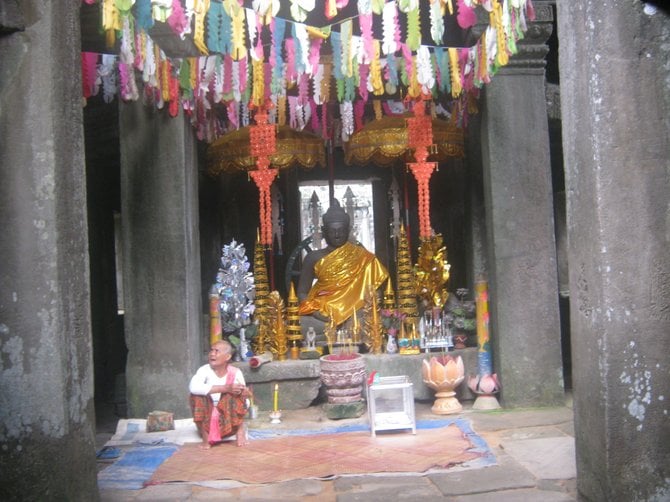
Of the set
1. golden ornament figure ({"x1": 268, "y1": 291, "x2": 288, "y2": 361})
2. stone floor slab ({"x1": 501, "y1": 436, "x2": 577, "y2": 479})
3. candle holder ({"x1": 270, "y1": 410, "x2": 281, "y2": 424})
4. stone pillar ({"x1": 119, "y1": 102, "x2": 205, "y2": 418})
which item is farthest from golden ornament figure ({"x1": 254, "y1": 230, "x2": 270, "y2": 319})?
stone floor slab ({"x1": 501, "y1": 436, "x2": 577, "y2": 479})

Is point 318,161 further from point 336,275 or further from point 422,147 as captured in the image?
point 422,147

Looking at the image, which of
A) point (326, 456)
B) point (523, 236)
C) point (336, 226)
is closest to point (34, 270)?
point (326, 456)

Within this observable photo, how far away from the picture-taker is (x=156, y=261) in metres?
7.41

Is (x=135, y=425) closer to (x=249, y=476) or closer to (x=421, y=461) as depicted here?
(x=249, y=476)

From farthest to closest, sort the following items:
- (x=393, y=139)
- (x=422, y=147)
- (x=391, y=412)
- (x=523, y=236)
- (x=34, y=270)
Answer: (x=393, y=139)
(x=422, y=147)
(x=523, y=236)
(x=391, y=412)
(x=34, y=270)

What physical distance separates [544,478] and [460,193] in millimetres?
5687

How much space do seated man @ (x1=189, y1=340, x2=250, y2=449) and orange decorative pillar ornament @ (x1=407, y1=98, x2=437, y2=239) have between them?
2.72 m

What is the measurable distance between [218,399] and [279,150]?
145 inches

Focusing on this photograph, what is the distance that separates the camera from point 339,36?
263 inches

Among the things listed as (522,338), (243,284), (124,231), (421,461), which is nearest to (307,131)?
(243,284)

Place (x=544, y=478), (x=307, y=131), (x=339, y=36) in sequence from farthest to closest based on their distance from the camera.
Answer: (x=307, y=131) < (x=339, y=36) < (x=544, y=478)

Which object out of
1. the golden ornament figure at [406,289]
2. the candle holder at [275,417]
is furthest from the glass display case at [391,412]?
the golden ornament figure at [406,289]

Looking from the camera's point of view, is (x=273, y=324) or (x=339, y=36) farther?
(x=273, y=324)

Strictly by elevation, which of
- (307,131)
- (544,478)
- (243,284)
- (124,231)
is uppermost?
(307,131)
